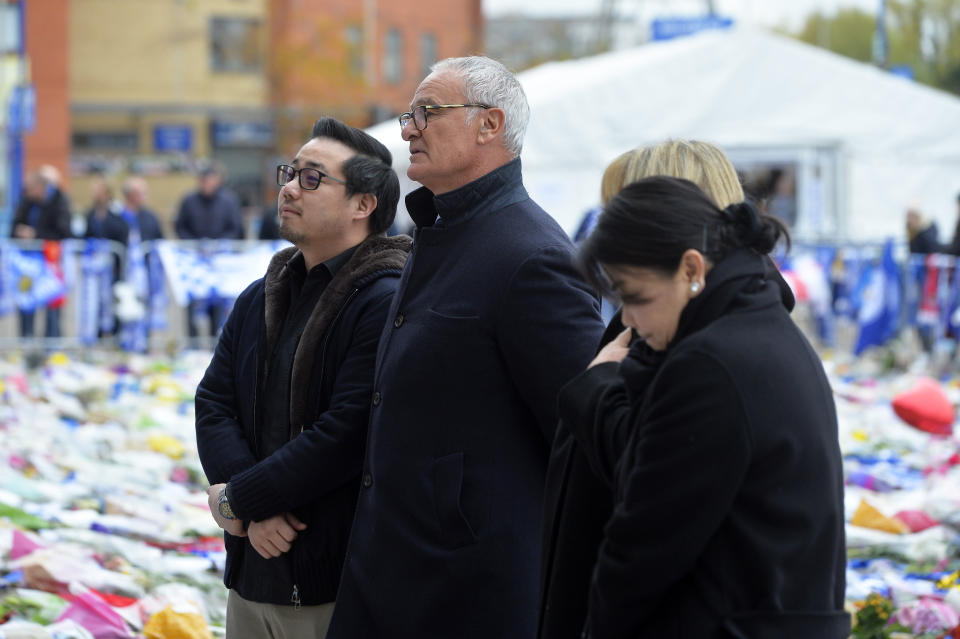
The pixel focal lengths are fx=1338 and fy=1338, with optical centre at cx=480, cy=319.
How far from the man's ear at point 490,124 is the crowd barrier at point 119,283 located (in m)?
11.4

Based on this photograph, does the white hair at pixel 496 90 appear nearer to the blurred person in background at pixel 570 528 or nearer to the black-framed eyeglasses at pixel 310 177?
the black-framed eyeglasses at pixel 310 177

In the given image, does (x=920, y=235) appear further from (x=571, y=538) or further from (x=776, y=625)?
(x=776, y=625)

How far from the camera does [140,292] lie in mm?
14805

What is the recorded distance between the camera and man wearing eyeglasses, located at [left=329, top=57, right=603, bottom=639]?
10.5ft

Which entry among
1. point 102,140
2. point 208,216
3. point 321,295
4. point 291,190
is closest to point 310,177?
point 291,190

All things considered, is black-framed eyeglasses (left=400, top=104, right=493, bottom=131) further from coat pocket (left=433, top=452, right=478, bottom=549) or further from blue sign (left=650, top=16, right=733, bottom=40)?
blue sign (left=650, top=16, right=733, bottom=40)

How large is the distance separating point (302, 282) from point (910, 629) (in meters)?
2.84

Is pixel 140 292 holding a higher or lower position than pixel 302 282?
lower

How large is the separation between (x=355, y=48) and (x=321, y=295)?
167 ft

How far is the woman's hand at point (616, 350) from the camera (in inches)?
107

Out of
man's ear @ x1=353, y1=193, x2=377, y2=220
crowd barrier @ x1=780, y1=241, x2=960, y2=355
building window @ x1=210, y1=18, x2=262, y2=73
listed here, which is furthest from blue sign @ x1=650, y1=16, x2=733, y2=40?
building window @ x1=210, y1=18, x2=262, y2=73

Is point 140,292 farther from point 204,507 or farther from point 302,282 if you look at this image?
point 302,282

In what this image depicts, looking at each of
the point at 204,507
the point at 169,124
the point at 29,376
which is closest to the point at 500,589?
the point at 204,507

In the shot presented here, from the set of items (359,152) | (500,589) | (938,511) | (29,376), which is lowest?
(29,376)
